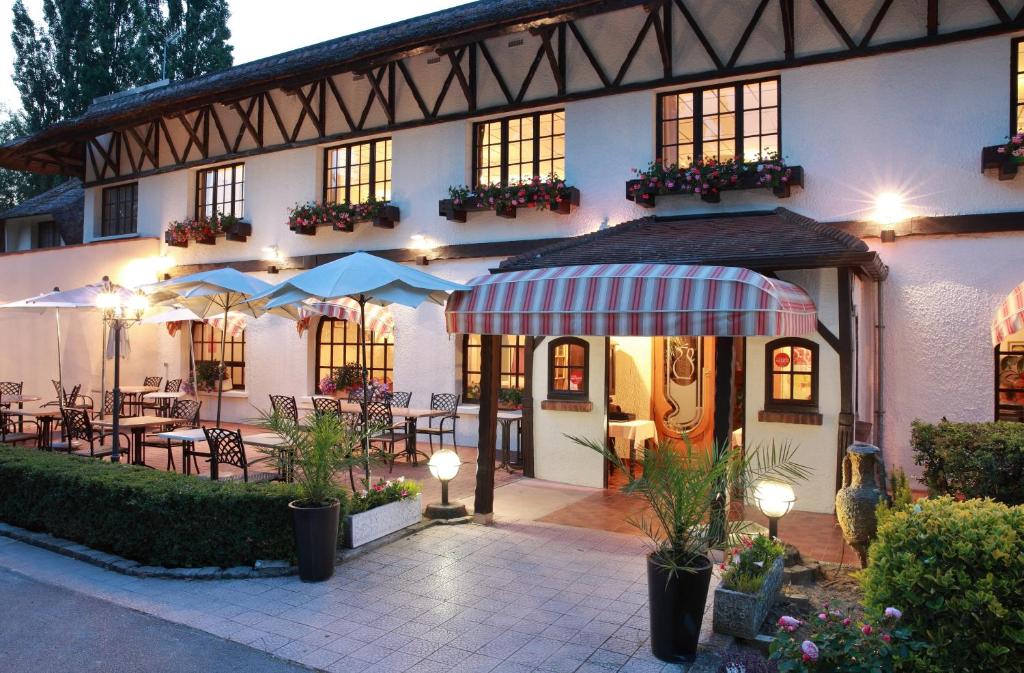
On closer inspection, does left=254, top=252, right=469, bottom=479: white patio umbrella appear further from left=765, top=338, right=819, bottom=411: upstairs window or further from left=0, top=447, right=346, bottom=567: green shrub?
left=765, top=338, right=819, bottom=411: upstairs window

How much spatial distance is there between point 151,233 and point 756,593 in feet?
55.1

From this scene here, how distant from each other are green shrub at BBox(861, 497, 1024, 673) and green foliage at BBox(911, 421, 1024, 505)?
248 centimetres

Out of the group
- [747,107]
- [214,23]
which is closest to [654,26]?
[747,107]

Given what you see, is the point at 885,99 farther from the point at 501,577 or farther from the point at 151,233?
the point at 151,233

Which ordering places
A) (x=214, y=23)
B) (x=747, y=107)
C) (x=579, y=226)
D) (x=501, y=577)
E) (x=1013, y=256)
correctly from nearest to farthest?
(x=501, y=577)
(x=1013, y=256)
(x=747, y=107)
(x=579, y=226)
(x=214, y=23)

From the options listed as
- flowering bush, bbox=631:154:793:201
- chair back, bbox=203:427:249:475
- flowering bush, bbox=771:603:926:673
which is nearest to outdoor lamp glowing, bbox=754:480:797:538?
flowering bush, bbox=771:603:926:673

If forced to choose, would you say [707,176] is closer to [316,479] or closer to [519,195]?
[519,195]

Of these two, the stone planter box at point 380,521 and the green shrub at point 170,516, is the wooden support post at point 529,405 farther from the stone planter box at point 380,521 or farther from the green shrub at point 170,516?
the green shrub at point 170,516

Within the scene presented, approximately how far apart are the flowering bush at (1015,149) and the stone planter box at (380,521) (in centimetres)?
785

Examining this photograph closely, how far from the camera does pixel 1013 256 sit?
9.24 metres

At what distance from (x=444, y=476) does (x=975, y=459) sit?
4.84 meters

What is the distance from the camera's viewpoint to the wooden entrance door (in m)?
12.0

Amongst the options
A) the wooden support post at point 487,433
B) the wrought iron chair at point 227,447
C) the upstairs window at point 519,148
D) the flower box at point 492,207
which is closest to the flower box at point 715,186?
the flower box at point 492,207

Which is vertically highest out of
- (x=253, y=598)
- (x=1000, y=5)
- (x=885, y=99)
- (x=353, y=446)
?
(x=1000, y=5)
